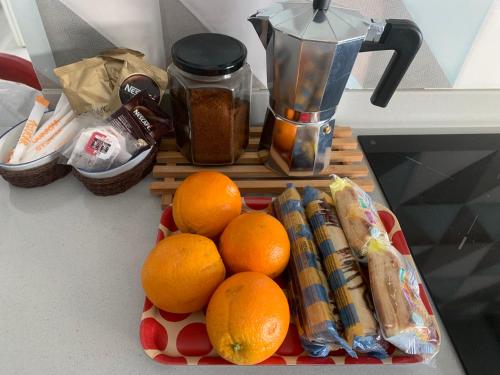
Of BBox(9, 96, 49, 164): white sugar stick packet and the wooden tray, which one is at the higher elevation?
BBox(9, 96, 49, 164): white sugar stick packet

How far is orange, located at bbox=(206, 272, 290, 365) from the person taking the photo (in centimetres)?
39

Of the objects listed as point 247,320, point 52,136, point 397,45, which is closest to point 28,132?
point 52,136

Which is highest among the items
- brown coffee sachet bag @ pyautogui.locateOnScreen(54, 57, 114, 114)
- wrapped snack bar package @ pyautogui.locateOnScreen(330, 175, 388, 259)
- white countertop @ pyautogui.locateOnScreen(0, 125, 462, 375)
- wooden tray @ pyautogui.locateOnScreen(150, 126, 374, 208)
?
brown coffee sachet bag @ pyautogui.locateOnScreen(54, 57, 114, 114)

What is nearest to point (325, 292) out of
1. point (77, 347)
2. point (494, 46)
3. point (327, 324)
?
point (327, 324)

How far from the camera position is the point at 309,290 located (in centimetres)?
46

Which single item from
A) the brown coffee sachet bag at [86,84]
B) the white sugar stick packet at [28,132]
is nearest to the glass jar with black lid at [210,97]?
the brown coffee sachet bag at [86,84]

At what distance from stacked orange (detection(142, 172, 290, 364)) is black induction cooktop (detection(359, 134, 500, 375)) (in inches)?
9.7

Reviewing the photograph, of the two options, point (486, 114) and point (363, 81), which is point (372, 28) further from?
point (486, 114)

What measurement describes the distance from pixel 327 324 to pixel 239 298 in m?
0.10

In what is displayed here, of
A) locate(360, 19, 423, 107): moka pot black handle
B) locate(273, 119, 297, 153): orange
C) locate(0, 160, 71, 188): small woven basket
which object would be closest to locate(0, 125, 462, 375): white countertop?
locate(0, 160, 71, 188): small woven basket

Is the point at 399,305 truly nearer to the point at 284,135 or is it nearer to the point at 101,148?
the point at 284,135

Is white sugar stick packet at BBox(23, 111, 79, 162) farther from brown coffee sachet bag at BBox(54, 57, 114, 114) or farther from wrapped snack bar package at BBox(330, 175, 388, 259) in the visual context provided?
wrapped snack bar package at BBox(330, 175, 388, 259)

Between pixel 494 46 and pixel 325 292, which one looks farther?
pixel 494 46

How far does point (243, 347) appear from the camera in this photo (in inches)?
15.5
